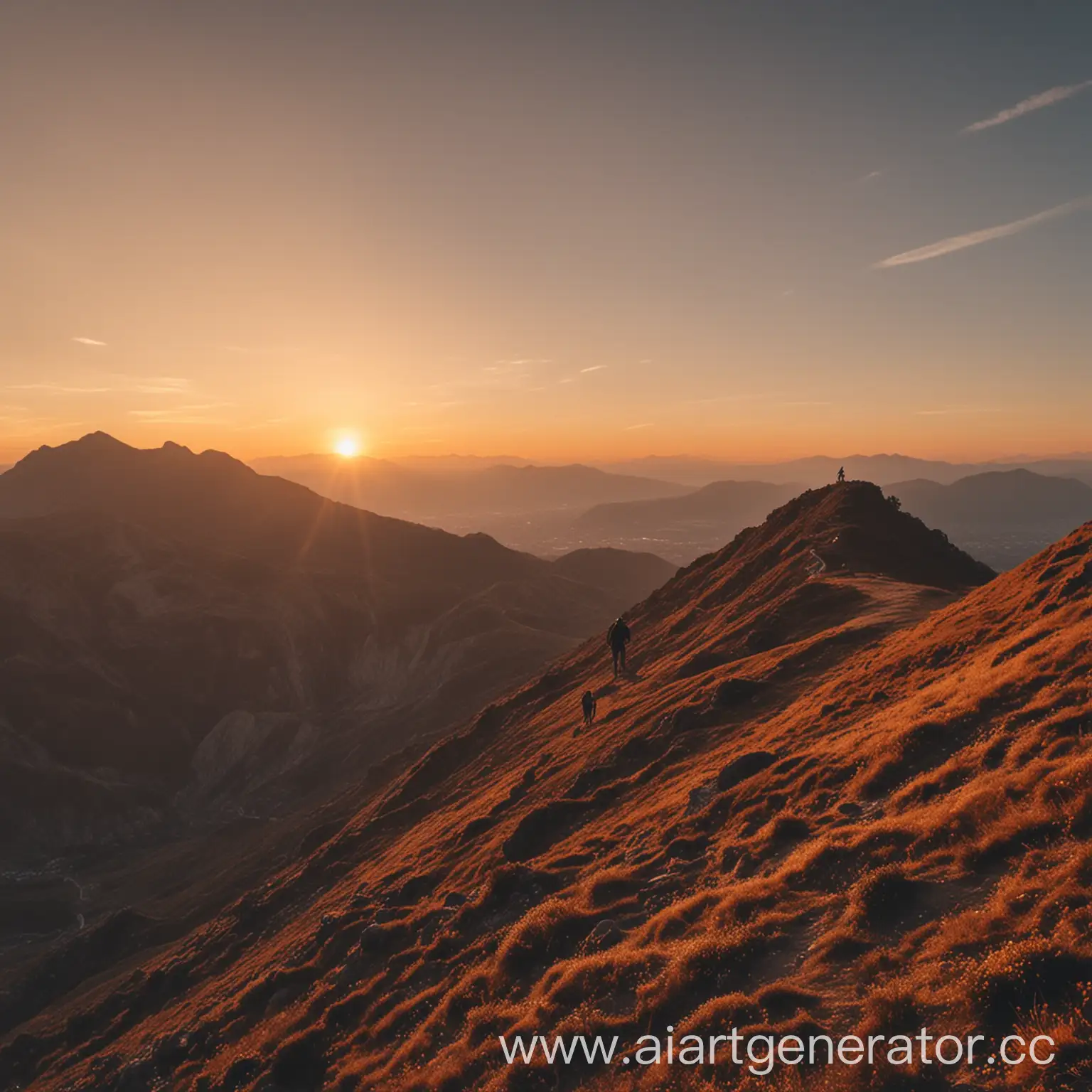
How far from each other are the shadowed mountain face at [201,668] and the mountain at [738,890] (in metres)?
85.7

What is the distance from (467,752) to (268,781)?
88.8m

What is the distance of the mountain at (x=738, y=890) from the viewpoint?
1038cm

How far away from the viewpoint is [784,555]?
61.4m

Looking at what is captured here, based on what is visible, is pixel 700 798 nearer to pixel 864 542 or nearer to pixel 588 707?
pixel 588 707

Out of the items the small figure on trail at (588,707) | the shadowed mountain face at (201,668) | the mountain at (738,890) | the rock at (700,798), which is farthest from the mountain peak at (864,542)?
the shadowed mountain face at (201,668)

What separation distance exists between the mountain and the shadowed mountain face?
85.7 meters

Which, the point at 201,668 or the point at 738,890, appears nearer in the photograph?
the point at 738,890

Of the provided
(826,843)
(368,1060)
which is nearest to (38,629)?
(368,1060)

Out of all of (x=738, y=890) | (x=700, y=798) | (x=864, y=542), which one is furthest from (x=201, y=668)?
(x=738, y=890)

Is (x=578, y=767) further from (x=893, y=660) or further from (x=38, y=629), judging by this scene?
(x=38, y=629)

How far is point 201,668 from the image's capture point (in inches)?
6024

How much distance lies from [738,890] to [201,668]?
166335mm

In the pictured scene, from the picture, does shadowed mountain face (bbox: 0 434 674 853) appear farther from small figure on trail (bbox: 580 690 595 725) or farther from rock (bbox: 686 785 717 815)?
rock (bbox: 686 785 717 815)

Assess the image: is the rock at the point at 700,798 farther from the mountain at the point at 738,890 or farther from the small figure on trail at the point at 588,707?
the small figure on trail at the point at 588,707
